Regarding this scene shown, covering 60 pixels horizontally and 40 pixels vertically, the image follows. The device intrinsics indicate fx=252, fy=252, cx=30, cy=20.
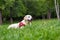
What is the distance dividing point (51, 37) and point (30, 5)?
6079 cm

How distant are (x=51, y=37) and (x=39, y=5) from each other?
6395 cm

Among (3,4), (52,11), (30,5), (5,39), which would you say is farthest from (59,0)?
(5,39)

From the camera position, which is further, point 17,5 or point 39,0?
point 39,0

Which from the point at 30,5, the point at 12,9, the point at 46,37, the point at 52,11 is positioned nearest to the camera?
the point at 46,37

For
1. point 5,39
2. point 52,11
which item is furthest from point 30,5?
point 5,39

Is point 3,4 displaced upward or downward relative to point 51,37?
downward

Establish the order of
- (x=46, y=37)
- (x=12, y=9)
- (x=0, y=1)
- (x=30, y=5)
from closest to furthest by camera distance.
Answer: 1. (x=46, y=37)
2. (x=0, y=1)
3. (x=12, y=9)
4. (x=30, y=5)

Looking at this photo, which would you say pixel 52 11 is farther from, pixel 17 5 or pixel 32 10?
pixel 17 5

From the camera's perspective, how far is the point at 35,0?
67.4 meters

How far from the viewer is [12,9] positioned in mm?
55625

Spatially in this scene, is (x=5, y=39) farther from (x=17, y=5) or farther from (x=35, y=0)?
(x=35, y=0)

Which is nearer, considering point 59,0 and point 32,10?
point 59,0

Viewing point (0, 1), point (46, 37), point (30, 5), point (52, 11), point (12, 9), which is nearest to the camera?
point (46, 37)

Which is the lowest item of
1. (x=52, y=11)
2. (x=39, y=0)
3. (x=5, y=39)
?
(x=52, y=11)
